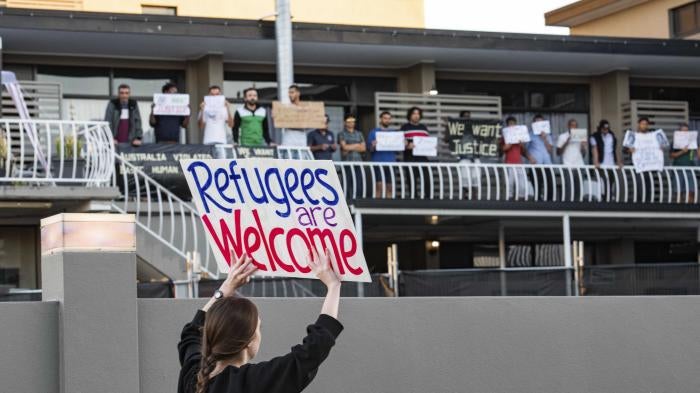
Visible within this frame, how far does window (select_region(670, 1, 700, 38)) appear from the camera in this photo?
33.3 m

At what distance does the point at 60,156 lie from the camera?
1747 centimetres

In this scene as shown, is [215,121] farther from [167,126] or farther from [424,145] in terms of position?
[424,145]

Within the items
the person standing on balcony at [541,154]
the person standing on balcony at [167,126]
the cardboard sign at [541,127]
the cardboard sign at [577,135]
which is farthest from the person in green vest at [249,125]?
the cardboard sign at [577,135]

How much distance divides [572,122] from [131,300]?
14897 millimetres

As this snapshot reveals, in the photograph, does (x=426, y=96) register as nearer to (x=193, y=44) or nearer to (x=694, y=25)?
(x=193, y=44)

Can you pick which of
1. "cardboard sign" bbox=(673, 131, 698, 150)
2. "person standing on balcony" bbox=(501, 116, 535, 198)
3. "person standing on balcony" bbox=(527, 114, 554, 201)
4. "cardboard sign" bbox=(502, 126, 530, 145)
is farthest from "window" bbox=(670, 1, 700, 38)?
"cardboard sign" bbox=(502, 126, 530, 145)

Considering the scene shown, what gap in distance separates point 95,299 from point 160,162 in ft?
34.1

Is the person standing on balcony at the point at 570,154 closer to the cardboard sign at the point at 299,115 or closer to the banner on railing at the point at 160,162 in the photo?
the cardboard sign at the point at 299,115

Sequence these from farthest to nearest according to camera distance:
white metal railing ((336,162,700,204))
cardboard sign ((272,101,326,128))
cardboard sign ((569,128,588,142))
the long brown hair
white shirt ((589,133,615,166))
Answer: white shirt ((589,133,615,166)) → cardboard sign ((569,128,588,142)) → white metal railing ((336,162,700,204)) → cardboard sign ((272,101,326,128)) → the long brown hair

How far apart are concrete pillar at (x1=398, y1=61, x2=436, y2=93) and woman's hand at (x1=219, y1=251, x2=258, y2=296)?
17.9m

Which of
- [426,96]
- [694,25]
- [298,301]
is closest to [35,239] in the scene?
[426,96]

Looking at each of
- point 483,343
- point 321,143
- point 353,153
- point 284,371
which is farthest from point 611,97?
point 284,371

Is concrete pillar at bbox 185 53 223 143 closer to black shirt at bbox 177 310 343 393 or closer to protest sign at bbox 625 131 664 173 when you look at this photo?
protest sign at bbox 625 131 664 173

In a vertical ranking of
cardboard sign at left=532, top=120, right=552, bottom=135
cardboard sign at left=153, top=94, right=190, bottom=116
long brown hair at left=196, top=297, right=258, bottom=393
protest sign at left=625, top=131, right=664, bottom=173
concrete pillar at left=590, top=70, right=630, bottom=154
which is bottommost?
long brown hair at left=196, top=297, right=258, bottom=393
